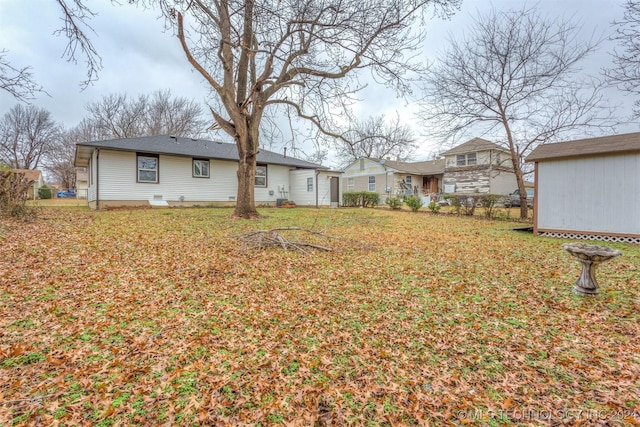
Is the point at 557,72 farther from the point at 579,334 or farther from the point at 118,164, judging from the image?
the point at 118,164

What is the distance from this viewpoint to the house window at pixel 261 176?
670 inches

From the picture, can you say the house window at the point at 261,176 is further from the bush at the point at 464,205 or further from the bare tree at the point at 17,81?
the bare tree at the point at 17,81

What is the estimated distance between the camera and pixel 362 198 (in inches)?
726

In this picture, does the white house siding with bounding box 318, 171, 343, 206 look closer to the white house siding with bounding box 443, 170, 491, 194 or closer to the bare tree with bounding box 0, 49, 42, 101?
the white house siding with bounding box 443, 170, 491, 194

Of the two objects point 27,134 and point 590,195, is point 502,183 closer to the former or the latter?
point 590,195

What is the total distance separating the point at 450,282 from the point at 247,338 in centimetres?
332

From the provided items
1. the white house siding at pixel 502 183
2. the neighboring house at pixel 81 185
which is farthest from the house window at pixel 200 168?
the neighboring house at pixel 81 185

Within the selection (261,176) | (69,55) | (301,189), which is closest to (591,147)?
(69,55)

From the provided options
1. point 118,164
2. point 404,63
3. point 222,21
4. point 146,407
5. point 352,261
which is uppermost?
point 222,21

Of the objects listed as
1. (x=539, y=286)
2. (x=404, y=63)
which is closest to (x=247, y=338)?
(x=539, y=286)

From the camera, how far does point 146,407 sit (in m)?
2.05

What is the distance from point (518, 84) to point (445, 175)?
12416mm

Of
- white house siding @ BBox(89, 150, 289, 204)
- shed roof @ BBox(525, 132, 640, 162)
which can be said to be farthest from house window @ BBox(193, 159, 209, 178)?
shed roof @ BBox(525, 132, 640, 162)

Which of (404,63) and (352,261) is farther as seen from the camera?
(404,63)
